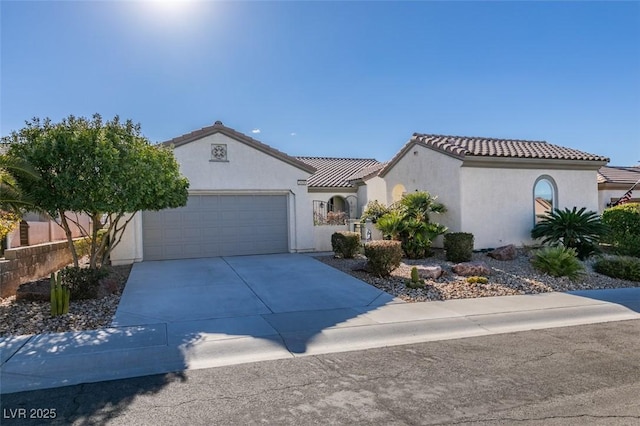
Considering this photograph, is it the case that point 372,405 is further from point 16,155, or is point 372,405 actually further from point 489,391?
point 16,155

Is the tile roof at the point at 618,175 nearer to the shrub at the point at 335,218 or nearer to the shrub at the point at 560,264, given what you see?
the shrub at the point at 335,218

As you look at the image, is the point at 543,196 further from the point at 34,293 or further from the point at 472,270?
the point at 34,293

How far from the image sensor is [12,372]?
5238 mm

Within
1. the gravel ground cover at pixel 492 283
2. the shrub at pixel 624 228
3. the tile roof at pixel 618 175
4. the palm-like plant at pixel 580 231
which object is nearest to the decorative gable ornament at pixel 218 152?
the gravel ground cover at pixel 492 283

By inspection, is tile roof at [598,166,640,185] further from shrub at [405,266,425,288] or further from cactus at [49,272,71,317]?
cactus at [49,272,71,317]

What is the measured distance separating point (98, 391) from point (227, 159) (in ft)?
38.7

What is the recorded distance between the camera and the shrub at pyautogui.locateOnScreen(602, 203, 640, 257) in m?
14.1

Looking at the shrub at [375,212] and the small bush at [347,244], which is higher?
the shrub at [375,212]

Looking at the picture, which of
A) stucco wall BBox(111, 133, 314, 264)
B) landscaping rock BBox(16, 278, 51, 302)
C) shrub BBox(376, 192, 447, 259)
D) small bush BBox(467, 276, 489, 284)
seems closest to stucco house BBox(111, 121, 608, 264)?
stucco wall BBox(111, 133, 314, 264)

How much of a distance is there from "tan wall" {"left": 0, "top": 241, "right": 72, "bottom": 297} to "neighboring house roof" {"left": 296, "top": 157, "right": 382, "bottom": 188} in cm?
1183

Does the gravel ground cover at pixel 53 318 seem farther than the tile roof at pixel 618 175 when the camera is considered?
No

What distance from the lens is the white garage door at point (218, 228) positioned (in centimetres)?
1504

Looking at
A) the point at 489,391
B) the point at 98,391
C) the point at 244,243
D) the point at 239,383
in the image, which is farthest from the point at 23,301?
the point at 489,391

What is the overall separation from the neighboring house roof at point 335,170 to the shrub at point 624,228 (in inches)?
474
